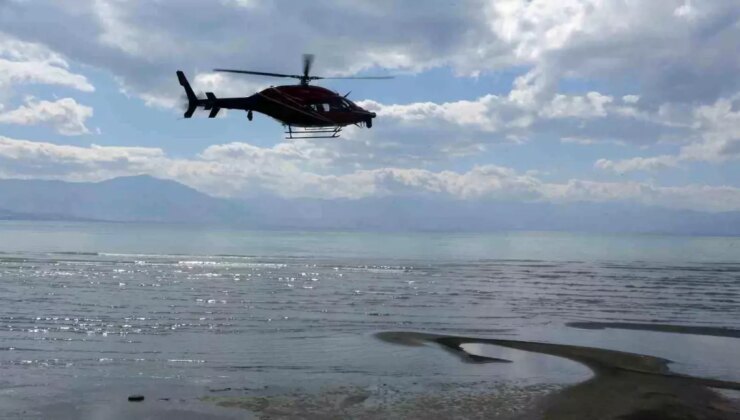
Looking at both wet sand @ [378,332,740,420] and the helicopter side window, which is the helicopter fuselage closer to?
the helicopter side window

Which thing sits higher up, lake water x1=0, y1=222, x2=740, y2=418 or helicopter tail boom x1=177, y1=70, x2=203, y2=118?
helicopter tail boom x1=177, y1=70, x2=203, y2=118

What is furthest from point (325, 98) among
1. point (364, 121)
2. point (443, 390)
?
point (443, 390)

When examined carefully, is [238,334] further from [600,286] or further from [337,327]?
[600,286]

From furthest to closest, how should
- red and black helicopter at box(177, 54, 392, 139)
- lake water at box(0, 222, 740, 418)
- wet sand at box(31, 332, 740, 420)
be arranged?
red and black helicopter at box(177, 54, 392, 139) → lake water at box(0, 222, 740, 418) → wet sand at box(31, 332, 740, 420)

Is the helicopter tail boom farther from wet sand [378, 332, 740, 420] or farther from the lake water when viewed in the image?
wet sand [378, 332, 740, 420]

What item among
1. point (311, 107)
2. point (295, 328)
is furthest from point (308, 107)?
point (295, 328)

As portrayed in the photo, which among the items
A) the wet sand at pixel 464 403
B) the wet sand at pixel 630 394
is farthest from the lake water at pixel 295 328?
the wet sand at pixel 630 394

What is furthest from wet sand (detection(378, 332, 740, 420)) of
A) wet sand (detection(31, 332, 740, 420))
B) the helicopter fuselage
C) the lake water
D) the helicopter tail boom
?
the helicopter tail boom

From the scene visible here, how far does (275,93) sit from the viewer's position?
37.7 m

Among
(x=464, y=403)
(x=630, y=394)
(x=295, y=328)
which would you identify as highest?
(x=295, y=328)

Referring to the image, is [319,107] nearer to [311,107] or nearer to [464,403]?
[311,107]

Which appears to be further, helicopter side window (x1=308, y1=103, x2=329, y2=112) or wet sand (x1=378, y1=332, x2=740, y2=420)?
helicopter side window (x1=308, y1=103, x2=329, y2=112)

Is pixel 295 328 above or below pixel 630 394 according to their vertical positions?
above

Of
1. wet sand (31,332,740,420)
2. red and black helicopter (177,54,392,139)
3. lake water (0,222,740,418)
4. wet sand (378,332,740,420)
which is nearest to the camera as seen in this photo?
wet sand (31,332,740,420)
